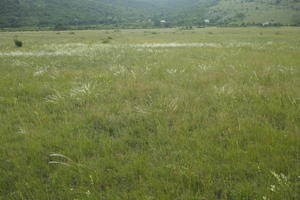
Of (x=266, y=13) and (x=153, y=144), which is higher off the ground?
(x=266, y=13)

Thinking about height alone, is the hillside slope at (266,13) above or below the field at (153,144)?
above

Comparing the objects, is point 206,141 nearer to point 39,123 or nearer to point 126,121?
point 126,121

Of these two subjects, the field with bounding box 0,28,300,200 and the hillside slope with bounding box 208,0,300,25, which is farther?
the hillside slope with bounding box 208,0,300,25

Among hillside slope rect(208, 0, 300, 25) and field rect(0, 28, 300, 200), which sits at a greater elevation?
hillside slope rect(208, 0, 300, 25)

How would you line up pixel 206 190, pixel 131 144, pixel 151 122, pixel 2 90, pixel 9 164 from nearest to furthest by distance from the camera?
pixel 206 190 → pixel 9 164 → pixel 131 144 → pixel 151 122 → pixel 2 90

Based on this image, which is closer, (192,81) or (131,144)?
(131,144)

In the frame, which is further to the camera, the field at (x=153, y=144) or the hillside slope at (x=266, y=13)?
the hillside slope at (x=266, y=13)

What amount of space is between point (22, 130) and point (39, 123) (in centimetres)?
40

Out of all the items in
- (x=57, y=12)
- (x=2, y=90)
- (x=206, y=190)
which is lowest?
(x=206, y=190)

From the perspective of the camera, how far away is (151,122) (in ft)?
14.1

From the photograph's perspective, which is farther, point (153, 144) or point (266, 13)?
point (266, 13)

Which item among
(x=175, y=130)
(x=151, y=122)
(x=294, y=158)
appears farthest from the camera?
(x=151, y=122)

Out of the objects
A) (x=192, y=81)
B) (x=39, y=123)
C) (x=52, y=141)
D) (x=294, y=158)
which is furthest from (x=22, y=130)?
(x=192, y=81)

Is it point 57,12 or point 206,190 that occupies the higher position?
point 57,12
